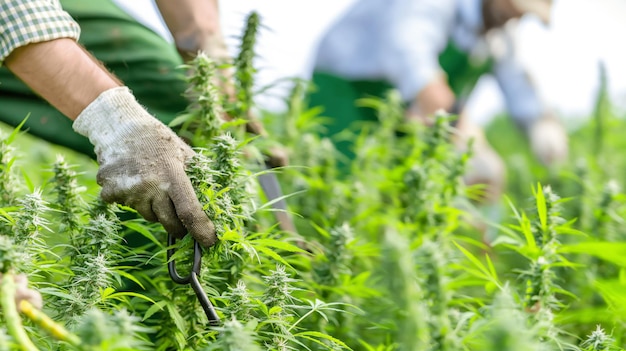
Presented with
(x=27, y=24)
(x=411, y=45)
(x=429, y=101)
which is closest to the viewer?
(x=27, y=24)

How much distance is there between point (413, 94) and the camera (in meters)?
3.82

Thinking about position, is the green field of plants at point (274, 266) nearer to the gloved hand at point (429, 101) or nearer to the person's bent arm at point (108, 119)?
the person's bent arm at point (108, 119)

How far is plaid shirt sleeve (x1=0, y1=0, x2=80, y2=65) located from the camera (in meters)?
1.45

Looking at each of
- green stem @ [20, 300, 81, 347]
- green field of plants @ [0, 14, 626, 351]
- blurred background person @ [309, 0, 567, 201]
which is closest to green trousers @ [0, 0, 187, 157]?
green field of plants @ [0, 14, 626, 351]

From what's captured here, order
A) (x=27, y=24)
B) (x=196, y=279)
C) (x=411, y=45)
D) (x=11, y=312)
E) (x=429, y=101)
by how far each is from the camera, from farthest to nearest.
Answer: (x=411, y=45) → (x=429, y=101) → (x=27, y=24) → (x=196, y=279) → (x=11, y=312)

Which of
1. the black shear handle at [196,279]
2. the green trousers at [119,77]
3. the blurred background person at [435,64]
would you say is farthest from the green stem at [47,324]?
the blurred background person at [435,64]

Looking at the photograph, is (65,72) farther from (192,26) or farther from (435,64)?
(435,64)

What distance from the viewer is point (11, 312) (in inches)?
39.7

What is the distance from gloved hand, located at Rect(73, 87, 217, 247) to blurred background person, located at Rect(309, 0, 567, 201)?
8.03 feet

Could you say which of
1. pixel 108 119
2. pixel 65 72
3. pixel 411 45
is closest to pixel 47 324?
pixel 108 119

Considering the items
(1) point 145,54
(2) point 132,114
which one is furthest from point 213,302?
(1) point 145,54

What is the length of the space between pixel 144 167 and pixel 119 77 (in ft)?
2.51

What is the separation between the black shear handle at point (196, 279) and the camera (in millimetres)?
1312

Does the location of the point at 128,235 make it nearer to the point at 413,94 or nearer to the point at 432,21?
the point at 413,94
